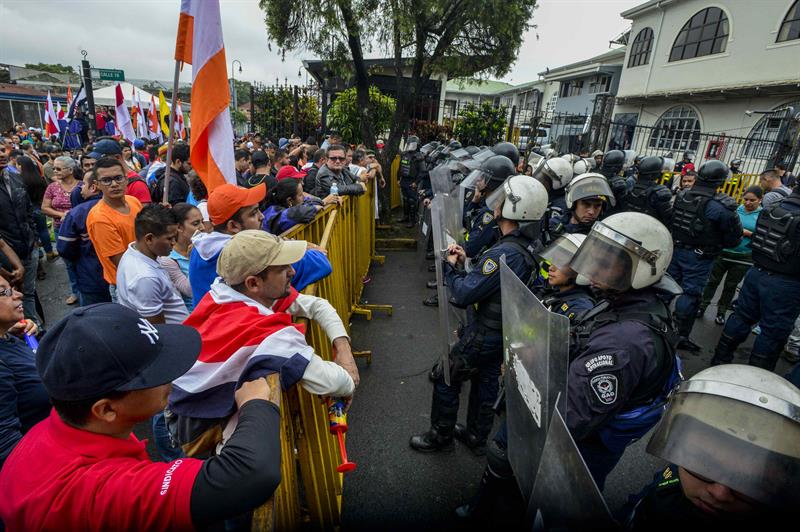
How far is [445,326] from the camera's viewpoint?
3.16m

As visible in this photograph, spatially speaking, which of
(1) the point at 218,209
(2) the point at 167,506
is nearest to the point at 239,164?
(1) the point at 218,209

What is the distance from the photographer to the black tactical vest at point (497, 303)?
9.02ft

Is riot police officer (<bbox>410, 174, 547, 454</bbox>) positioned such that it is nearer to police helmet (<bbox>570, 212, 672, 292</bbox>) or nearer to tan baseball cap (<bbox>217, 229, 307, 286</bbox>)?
police helmet (<bbox>570, 212, 672, 292</bbox>)

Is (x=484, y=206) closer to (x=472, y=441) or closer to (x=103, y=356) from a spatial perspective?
(x=472, y=441)

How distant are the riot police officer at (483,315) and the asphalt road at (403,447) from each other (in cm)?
22

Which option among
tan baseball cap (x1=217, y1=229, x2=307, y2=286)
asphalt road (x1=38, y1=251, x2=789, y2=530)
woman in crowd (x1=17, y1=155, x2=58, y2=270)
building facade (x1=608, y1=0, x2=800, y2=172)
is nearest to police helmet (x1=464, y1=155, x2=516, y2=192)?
asphalt road (x1=38, y1=251, x2=789, y2=530)

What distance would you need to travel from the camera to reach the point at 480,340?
9.30ft

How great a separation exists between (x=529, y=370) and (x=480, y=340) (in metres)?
1.19

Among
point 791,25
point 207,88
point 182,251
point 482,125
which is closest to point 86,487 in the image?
point 182,251

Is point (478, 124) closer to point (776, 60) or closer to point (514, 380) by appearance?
point (514, 380)

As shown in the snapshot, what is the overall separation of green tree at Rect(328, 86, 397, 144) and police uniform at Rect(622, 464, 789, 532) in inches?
393

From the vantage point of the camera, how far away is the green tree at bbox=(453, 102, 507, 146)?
39.8ft

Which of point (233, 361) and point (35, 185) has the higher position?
point (233, 361)

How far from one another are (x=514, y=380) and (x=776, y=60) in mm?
21628
